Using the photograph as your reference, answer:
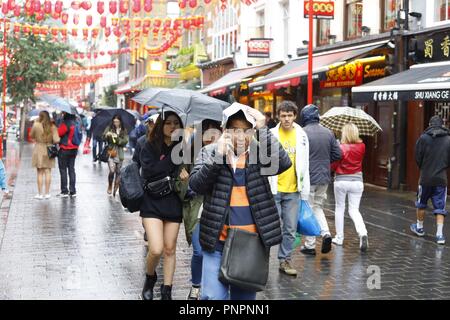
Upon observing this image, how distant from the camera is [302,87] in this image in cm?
2053

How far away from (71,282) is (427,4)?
433 inches

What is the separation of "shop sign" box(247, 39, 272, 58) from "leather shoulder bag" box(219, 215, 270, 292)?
1889 centimetres

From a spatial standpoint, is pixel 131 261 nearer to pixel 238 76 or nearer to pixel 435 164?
pixel 435 164

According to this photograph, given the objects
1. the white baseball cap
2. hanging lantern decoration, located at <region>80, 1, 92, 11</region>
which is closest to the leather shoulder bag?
the white baseball cap

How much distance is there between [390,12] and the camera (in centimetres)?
1608

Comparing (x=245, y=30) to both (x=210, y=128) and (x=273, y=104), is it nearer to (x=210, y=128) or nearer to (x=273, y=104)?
(x=273, y=104)

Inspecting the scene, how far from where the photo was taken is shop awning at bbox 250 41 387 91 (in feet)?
51.4

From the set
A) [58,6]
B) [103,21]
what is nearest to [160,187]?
[58,6]

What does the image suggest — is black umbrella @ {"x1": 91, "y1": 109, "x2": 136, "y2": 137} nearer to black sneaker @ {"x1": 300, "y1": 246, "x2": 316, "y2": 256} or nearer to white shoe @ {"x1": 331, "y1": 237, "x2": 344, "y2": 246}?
white shoe @ {"x1": 331, "y1": 237, "x2": 344, "y2": 246}

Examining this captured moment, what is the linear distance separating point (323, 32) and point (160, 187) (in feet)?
49.1

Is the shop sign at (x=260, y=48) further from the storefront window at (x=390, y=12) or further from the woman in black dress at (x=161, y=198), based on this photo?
the woman in black dress at (x=161, y=198)

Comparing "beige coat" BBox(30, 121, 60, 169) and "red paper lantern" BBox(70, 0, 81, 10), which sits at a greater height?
"red paper lantern" BBox(70, 0, 81, 10)

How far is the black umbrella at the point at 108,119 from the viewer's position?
1270cm
